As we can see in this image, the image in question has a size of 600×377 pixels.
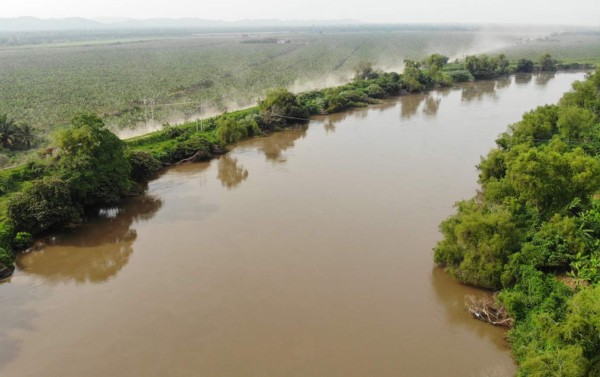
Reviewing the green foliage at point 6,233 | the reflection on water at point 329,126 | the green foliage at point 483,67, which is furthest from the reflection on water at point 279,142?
the green foliage at point 483,67

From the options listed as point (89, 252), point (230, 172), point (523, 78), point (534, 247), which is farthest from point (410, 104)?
point (89, 252)

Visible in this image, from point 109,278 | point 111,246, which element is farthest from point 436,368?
point 111,246

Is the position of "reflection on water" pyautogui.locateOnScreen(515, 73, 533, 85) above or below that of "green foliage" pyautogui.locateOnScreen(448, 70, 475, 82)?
below

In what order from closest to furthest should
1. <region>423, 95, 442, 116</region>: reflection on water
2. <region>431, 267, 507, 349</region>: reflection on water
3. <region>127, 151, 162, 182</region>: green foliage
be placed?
<region>431, 267, 507, 349</region>: reflection on water < <region>127, 151, 162, 182</region>: green foliage < <region>423, 95, 442, 116</region>: reflection on water

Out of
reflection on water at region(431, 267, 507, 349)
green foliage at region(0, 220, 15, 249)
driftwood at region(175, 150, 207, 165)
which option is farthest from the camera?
driftwood at region(175, 150, 207, 165)

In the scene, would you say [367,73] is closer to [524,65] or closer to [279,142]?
[524,65]

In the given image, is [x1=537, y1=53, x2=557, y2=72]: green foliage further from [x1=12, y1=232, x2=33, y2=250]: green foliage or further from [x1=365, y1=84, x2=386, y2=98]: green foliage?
[x1=12, y1=232, x2=33, y2=250]: green foliage

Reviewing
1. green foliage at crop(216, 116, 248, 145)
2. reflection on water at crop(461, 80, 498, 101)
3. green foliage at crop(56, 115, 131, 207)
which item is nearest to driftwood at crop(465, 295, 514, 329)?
green foliage at crop(56, 115, 131, 207)

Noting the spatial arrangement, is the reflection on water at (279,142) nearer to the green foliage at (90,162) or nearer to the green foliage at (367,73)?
the green foliage at (90,162)
